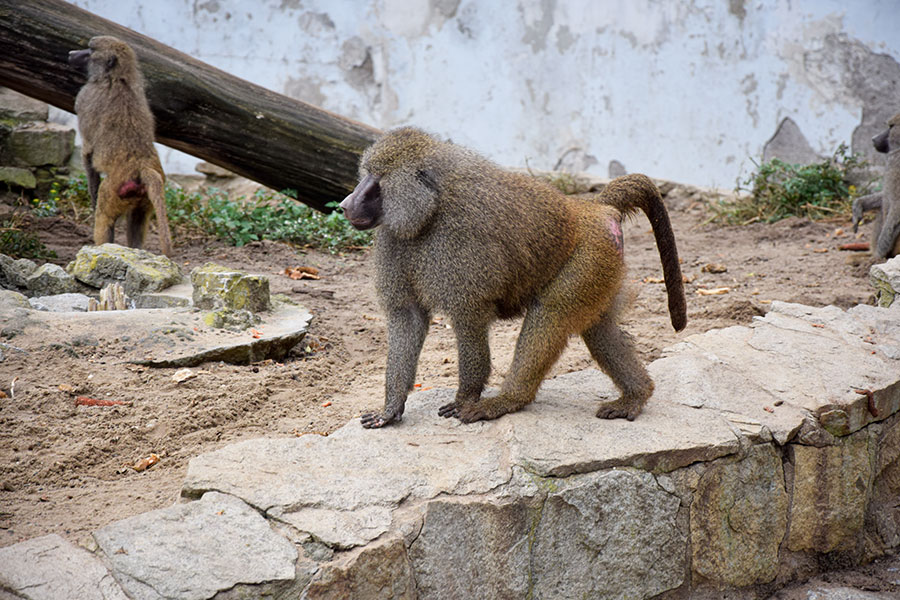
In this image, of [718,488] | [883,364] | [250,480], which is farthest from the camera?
[883,364]

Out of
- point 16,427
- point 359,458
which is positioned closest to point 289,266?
point 16,427

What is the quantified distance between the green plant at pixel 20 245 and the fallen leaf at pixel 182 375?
2717 millimetres

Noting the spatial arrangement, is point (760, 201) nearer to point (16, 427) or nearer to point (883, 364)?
point (883, 364)

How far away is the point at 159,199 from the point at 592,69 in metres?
5.19

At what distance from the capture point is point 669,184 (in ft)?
28.6

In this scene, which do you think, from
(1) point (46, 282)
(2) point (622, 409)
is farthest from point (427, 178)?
(1) point (46, 282)

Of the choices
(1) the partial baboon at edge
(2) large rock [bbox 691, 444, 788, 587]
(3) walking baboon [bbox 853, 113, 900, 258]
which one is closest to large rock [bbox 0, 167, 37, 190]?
(1) the partial baboon at edge

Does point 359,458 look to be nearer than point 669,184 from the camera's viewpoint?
Yes

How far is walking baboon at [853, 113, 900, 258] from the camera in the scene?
5.79 metres

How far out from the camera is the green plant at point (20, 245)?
5.61 meters

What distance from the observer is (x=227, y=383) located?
3598 mm

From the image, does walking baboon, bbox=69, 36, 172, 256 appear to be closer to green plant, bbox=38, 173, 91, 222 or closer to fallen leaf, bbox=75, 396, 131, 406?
green plant, bbox=38, 173, 91, 222

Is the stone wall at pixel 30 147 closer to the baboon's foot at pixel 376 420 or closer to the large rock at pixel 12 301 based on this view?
the large rock at pixel 12 301

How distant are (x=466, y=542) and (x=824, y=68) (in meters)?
7.97
